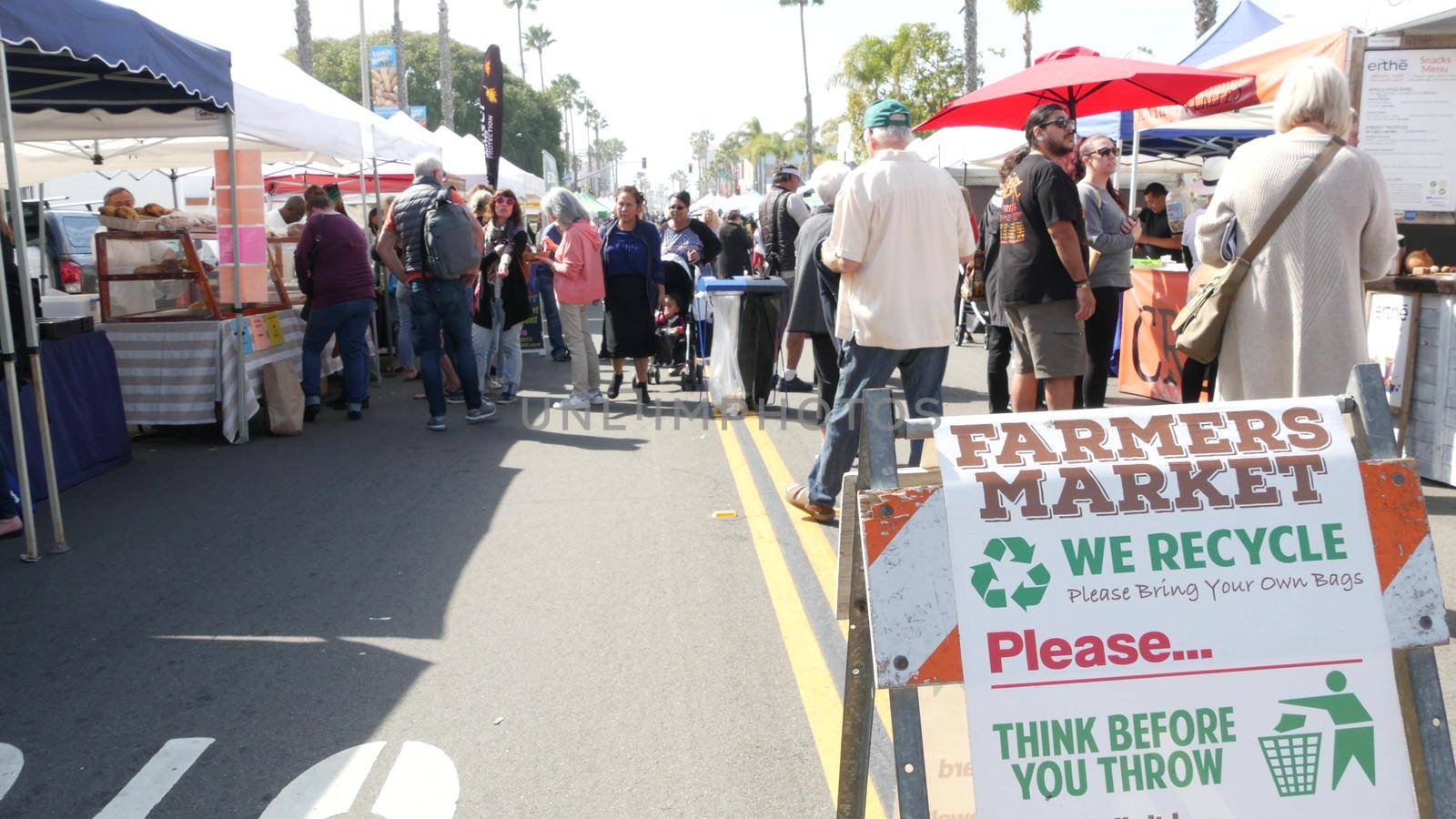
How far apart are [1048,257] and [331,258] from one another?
6.28 m

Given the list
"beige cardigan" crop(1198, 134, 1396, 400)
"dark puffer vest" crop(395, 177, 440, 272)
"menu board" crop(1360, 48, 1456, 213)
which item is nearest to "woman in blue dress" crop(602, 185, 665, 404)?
"dark puffer vest" crop(395, 177, 440, 272)

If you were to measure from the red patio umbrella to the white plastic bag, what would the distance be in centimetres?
208

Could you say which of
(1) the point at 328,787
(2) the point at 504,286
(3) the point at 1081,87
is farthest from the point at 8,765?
(3) the point at 1081,87

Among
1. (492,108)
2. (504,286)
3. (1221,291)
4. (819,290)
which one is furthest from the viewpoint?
(492,108)

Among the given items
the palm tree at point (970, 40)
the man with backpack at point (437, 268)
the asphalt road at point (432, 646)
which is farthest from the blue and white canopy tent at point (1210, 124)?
the palm tree at point (970, 40)

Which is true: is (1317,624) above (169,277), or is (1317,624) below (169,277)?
below

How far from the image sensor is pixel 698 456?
827 cm

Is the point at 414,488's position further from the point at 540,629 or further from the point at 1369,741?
the point at 1369,741

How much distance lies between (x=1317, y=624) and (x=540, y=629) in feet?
10.2

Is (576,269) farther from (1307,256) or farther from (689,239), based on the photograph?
(1307,256)

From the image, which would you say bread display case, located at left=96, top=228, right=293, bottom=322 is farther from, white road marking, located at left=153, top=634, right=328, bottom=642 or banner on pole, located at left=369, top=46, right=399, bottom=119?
banner on pole, located at left=369, top=46, right=399, bottom=119

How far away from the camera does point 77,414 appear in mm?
7723

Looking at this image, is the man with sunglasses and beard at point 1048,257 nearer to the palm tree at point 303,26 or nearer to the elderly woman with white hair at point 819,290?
the elderly woman with white hair at point 819,290

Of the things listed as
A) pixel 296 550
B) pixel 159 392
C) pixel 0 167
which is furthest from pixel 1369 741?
pixel 0 167
